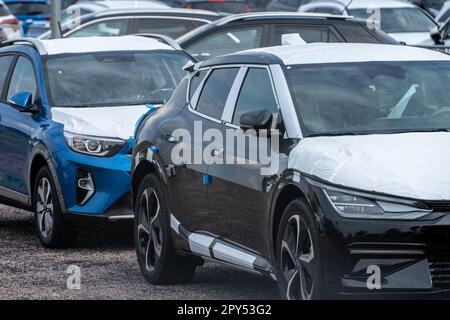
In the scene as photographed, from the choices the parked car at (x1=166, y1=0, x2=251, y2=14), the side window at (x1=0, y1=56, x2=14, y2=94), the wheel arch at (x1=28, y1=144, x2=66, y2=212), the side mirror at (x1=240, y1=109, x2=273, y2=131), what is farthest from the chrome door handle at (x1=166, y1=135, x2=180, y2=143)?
the parked car at (x1=166, y1=0, x2=251, y2=14)

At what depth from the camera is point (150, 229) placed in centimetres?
973

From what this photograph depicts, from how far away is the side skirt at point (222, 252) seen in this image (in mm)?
8047

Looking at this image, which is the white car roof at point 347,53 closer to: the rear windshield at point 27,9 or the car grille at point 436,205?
the car grille at point 436,205

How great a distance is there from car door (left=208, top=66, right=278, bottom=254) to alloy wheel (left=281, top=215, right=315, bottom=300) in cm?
34

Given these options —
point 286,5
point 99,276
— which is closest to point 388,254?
point 99,276

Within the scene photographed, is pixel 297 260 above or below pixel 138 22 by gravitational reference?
above

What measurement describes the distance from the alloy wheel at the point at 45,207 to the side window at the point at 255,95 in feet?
11.1

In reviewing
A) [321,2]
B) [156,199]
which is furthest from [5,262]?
[321,2]

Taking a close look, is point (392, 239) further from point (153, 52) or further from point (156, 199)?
point (153, 52)

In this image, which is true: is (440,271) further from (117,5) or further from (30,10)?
(30,10)

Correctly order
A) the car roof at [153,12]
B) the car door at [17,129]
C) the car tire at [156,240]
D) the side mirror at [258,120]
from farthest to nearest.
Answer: the car roof at [153,12], the car door at [17,129], the car tire at [156,240], the side mirror at [258,120]

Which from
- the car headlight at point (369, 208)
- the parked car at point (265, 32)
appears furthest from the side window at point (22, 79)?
the car headlight at point (369, 208)

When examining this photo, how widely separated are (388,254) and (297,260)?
0.60 metres
